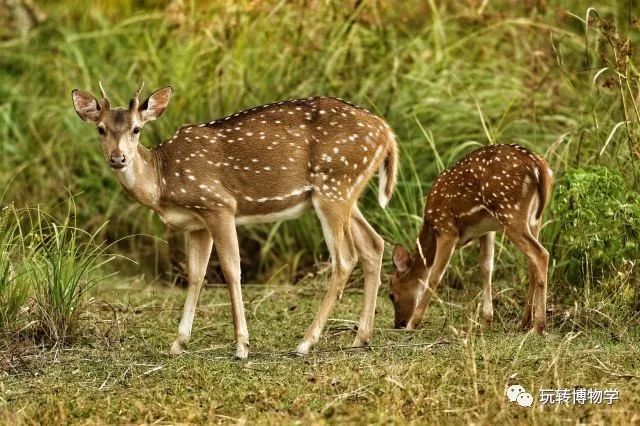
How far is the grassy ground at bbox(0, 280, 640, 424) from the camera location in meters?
5.50

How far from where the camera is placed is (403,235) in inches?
353

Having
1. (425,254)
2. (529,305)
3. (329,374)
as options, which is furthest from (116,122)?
(529,305)

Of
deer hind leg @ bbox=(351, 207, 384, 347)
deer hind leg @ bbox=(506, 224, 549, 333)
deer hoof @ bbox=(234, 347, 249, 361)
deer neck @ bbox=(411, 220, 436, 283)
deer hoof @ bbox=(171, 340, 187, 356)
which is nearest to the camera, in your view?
deer hoof @ bbox=(234, 347, 249, 361)

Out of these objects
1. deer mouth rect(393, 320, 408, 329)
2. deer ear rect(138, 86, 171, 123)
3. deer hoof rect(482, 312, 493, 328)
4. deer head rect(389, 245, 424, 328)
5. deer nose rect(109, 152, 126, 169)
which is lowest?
deer mouth rect(393, 320, 408, 329)

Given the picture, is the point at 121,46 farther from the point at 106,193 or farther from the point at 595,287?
the point at 595,287

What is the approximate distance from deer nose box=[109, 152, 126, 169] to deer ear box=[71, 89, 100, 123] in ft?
1.28

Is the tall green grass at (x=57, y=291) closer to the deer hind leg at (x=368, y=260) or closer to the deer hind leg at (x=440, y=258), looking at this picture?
the deer hind leg at (x=368, y=260)

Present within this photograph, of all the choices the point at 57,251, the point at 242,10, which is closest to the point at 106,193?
the point at 242,10

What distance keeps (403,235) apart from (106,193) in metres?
2.64

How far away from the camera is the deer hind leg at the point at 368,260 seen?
7035mm

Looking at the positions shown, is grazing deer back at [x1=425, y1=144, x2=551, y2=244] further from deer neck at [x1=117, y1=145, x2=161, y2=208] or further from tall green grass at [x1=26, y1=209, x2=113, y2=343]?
tall green grass at [x1=26, y1=209, x2=113, y2=343]

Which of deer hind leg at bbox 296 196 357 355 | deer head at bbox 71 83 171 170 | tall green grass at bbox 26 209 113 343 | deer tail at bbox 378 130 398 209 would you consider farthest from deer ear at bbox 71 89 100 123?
deer tail at bbox 378 130 398 209

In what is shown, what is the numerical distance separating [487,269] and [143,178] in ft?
7.31

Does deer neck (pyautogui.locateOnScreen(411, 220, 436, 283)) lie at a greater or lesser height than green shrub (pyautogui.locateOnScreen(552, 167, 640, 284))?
lesser
